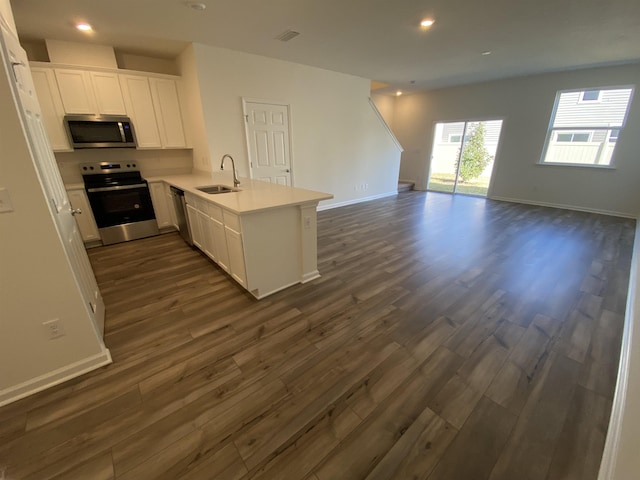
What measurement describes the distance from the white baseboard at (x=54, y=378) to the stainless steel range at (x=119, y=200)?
9.09 ft

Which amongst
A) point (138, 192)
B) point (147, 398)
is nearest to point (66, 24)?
point (138, 192)

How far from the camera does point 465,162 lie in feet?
23.9

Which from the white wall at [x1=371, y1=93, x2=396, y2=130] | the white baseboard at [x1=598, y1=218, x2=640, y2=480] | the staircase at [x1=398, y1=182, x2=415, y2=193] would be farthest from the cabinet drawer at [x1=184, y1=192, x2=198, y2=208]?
Result: the white wall at [x1=371, y1=93, x2=396, y2=130]

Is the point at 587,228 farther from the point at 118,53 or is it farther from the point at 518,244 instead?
the point at 118,53

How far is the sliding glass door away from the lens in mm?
6824

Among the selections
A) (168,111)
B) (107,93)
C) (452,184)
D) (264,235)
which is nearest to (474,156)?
(452,184)

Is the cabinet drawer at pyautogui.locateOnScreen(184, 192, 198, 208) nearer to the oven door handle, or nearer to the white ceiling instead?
the oven door handle

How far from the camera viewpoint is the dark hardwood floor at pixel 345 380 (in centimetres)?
131

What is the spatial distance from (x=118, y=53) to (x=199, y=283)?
3.95 metres

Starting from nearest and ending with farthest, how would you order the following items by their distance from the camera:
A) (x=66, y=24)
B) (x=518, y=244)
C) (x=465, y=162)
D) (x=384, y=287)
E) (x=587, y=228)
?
(x=384, y=287) → (x=66, y=24) → (x=518, y=244) → (x=587, y=228) → (x=465, y=162)

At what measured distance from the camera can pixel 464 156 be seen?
7258mm

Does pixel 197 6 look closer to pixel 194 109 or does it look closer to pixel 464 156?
pixel 194 109

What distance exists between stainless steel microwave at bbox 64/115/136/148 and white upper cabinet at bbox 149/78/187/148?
1.56ft

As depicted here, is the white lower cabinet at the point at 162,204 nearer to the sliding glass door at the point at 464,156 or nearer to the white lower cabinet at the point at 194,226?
the white lower cabinet at the point at 194,226
